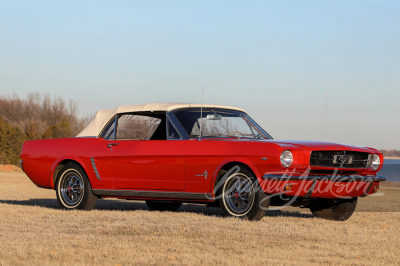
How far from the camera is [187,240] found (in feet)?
23.5

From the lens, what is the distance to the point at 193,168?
9.65 metres

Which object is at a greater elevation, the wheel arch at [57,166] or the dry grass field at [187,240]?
the wheel arch at [57,166]

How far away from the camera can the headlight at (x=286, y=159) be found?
881cm

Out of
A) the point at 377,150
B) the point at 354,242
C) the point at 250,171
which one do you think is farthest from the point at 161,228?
the point at 377,150

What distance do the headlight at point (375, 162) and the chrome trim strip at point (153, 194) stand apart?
2546 millimetres

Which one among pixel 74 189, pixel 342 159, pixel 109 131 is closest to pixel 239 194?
pixel 342 159

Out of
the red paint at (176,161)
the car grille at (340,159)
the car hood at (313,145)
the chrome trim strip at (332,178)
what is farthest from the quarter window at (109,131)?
the car grille at (340,159)

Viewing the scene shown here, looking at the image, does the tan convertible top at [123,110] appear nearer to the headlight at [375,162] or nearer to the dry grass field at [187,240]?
the dry grass field at [187,240]

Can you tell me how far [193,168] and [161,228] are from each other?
1721mm

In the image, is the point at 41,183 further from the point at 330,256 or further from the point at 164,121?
the point at 330,256

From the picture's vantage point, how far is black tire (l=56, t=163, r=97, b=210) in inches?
435

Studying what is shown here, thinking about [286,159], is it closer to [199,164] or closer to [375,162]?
[199,164]

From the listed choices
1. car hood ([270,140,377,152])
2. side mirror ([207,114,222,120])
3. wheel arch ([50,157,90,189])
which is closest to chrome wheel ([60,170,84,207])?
wheel arch ([50,157,90,189])

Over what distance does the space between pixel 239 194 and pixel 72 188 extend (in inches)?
137
